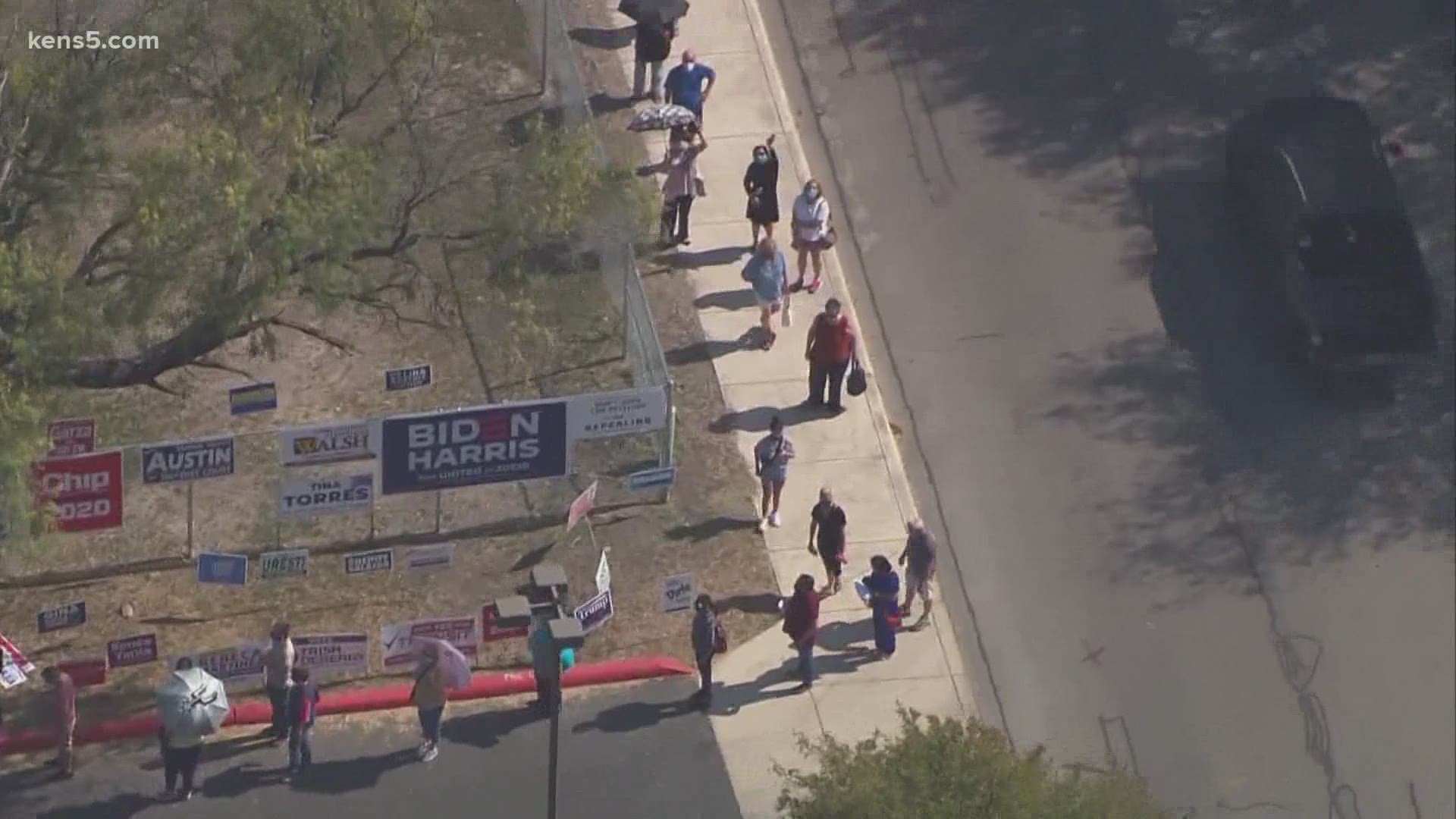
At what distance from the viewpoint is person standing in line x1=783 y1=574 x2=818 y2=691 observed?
848 inches

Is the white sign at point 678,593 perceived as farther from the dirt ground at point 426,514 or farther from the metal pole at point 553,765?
the metal pole at point 553,765

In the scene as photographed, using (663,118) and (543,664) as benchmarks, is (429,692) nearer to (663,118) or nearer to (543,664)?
(543,664)

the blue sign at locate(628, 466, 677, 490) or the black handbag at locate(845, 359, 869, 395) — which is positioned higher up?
the black handbag at locate(845, 359, 869, 395)

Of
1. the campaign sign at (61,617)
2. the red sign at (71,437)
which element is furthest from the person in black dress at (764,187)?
the campaign sign at (61,617)

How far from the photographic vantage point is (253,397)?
23.0 m

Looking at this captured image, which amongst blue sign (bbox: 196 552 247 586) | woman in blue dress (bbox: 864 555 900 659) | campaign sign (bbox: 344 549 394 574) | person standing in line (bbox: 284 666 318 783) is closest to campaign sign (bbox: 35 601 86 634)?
blue sign (bbox: 196 552 247 586)

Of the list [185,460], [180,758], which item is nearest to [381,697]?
[180,758]

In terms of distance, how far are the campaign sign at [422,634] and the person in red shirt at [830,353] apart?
15.9ft

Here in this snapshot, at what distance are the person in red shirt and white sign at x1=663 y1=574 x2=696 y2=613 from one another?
3.09 m

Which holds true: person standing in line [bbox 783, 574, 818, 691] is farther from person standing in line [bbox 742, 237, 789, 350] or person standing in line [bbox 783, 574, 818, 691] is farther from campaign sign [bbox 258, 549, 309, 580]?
campaign sign [bbox 258, 549, 309, 580]

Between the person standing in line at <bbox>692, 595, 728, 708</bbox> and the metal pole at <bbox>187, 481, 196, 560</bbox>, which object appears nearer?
the person standing in line at <bbox>692, 595, 728, 708</bbox>

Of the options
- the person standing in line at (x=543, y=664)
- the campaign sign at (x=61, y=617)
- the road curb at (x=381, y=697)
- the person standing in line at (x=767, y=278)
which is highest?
the person standing in line at (x=767, y=278)

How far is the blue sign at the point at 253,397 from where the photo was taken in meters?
22.9

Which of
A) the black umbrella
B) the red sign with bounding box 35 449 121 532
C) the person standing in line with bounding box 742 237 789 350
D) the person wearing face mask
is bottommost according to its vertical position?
the red sign with bounding box 35 449 121 532
